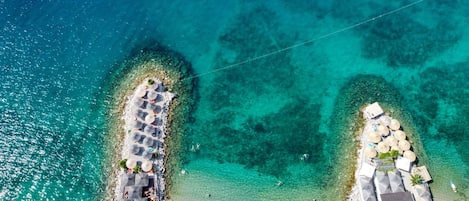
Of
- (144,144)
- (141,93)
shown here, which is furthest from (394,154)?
(141,93)

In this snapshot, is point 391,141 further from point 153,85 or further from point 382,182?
point 153,85

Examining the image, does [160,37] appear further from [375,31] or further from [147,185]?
[375,31]

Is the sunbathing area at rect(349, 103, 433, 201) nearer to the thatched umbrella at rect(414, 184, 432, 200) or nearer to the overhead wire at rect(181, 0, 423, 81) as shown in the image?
the thatched umbrella at rect(414, 184, 432, 200)

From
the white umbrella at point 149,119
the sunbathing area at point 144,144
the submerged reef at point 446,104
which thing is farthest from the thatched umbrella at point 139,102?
the submerged reef at point 446,104

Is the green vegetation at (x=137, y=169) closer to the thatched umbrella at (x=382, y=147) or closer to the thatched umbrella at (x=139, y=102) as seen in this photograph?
the thatched umbrella at (x=139, y=102)

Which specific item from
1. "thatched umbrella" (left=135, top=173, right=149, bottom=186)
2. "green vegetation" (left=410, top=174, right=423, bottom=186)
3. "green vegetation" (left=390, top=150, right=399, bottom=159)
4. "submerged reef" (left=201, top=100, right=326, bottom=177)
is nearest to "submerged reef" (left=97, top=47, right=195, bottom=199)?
"thatched umbrella" (left=135, top=173, right=149, bottom=186)

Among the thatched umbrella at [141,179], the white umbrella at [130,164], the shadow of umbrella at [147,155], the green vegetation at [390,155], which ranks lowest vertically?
the thatched umbrella at [141,179]
